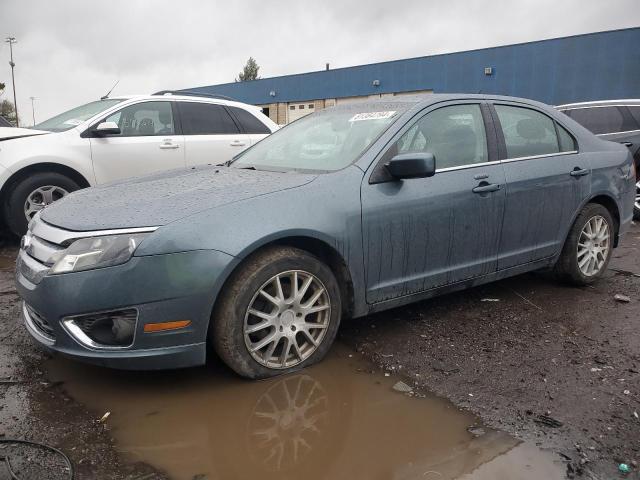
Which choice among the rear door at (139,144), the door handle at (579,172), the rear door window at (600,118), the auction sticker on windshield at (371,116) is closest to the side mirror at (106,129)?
the rear door at (139,144)

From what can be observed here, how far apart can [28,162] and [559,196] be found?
5237 mm

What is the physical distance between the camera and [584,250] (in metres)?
4.52

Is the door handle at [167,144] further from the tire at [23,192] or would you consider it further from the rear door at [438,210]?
the rear door at [438,210]

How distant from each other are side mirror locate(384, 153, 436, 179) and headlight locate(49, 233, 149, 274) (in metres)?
1.48

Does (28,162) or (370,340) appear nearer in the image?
(370,340)

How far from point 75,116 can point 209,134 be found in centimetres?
161

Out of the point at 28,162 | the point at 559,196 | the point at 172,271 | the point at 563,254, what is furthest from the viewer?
the point at 28,162

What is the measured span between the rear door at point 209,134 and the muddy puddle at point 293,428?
4.03m

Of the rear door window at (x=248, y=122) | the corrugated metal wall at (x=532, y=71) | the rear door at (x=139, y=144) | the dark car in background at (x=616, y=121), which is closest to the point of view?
the rear door at (x=139, y=144)

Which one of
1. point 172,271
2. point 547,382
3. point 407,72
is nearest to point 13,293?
point 172,271

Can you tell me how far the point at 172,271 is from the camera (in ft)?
8.34

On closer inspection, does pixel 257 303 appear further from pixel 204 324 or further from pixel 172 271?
pixel 172 271

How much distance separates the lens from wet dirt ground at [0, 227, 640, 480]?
2.22 meters

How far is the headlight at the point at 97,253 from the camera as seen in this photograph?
252cm
